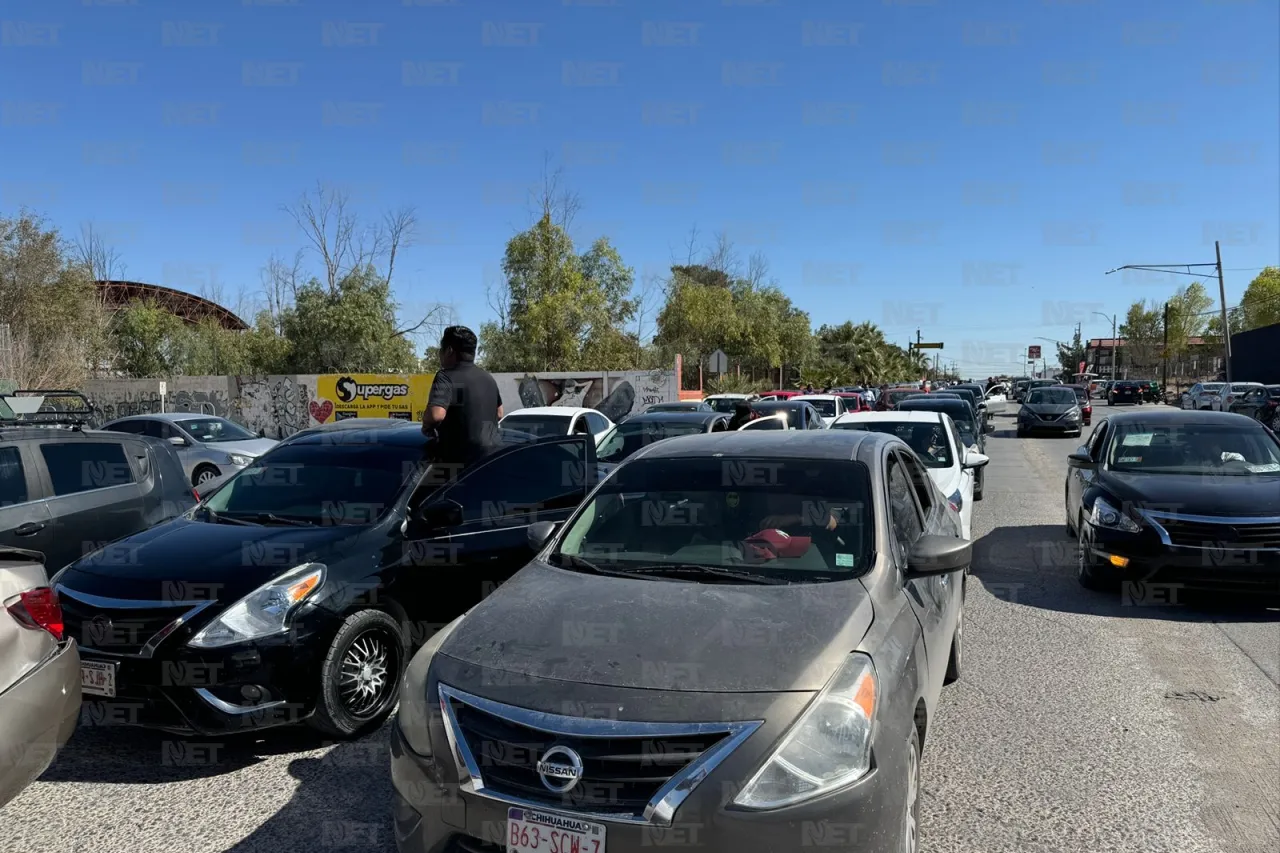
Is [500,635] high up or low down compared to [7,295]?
down

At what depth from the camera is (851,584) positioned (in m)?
3.15

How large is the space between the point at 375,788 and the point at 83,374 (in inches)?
1304

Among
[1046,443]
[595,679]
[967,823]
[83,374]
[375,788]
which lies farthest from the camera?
[83,374]

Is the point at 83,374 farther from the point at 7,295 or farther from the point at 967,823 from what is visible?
the point at 967,823

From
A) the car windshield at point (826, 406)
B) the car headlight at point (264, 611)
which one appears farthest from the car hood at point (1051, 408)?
the car headlight at point (264, 611)

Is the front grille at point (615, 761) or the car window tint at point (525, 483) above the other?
the car window tint at point (525, 483)

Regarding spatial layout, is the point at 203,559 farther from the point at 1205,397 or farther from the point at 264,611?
the point at 1205,397

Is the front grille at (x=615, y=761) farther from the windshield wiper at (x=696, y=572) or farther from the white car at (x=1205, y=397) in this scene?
the white car at (x=1205, y=397)

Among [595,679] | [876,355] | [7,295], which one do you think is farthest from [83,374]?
[876,355]

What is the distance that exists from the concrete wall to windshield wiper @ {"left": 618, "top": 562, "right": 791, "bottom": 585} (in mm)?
23738

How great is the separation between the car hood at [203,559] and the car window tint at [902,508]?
9.36 feet

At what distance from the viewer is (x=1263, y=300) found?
8031cm

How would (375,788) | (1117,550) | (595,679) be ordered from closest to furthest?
1. (595,679)
2. (375,788)
3. (1117,550)

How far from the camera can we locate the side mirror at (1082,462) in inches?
315
